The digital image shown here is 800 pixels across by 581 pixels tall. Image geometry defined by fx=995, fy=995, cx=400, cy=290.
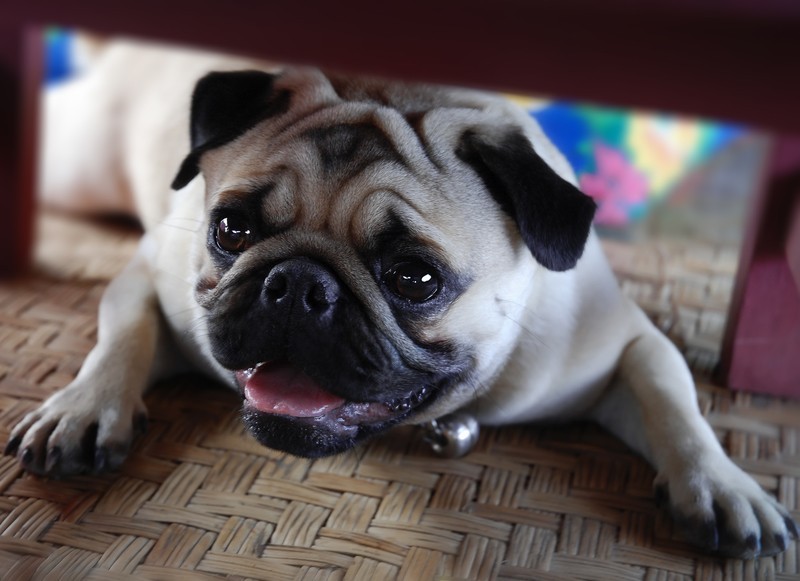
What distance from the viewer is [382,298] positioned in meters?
1.67

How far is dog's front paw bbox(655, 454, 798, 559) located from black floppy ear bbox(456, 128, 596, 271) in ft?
1.56

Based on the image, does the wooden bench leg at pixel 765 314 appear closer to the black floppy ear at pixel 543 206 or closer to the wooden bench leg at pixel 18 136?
the black floppy ear at pixel 543 206

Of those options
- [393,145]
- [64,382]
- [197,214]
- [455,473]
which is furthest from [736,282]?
[64,382]

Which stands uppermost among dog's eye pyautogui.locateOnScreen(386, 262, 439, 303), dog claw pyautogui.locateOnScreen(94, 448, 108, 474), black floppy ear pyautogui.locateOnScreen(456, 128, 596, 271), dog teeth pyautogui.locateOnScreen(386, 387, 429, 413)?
black floppy ear pyautogui.locateOnScreen(456, 128, 596, 271)

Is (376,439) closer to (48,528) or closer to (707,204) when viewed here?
(48,528)

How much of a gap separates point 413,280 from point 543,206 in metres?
0.25

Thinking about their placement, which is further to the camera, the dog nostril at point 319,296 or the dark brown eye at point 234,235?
the dark brown eye at point 234,235

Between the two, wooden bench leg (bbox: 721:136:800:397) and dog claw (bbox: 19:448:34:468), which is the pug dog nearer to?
dog claw (bbox: 19:448:34:468)

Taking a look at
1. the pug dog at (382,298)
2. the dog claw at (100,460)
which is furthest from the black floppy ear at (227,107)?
the dog claw at (100,460)

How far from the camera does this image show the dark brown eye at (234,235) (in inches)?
68.8

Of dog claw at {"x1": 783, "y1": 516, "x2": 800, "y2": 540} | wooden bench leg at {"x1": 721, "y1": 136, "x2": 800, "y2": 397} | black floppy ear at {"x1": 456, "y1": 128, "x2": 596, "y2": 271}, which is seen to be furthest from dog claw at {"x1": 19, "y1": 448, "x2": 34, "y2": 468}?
wooden bench leg at {"x1": 721, "y1": 136, "x2": 800, "y2": 397}

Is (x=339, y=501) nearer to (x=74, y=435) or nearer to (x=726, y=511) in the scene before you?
(x=74, y=435)

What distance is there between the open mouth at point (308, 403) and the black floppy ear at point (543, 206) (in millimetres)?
345

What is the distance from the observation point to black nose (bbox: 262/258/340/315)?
63.9 inches
